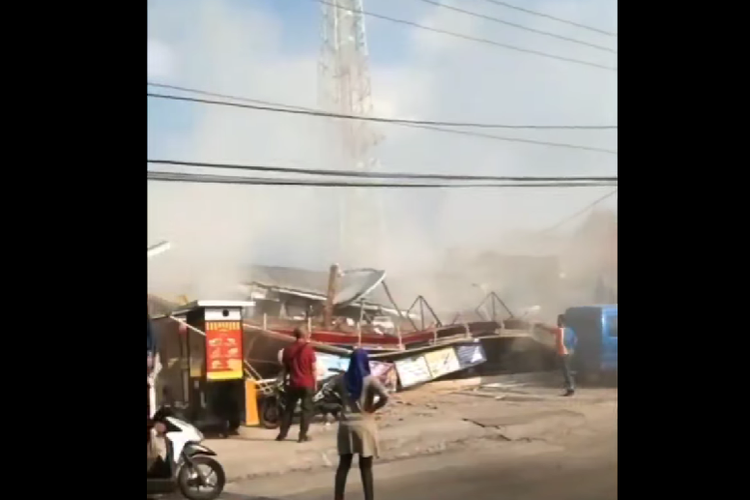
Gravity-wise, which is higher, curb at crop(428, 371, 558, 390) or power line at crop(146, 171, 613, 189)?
power line at crop(146, 171, 613, 189)

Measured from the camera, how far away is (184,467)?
5.85ft

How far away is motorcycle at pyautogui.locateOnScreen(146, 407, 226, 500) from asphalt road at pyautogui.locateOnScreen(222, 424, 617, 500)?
5cm

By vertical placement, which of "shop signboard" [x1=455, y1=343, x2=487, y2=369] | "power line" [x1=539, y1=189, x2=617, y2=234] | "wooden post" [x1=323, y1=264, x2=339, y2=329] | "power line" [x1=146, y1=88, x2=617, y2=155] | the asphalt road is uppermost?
"power line" [x1=146, y1=88, x2=617, y2=155]

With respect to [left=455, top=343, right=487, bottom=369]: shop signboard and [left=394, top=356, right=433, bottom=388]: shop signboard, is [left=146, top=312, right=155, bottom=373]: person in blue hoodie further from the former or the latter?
[left=455, top=343, right=487, bottom=369]: shop signboard

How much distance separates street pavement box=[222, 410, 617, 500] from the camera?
183 cm

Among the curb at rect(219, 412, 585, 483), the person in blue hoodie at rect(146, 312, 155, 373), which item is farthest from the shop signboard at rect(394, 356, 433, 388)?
the person in blue hoodie at rect(146, 312, 155, 373)

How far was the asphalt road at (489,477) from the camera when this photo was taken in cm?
183

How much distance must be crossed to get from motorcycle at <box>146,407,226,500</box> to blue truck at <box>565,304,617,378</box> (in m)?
0.94

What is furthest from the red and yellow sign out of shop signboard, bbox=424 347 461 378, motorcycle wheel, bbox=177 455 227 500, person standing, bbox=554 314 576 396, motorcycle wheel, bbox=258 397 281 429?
person standing, bbox=554 314 576 396

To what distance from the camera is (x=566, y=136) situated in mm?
1965

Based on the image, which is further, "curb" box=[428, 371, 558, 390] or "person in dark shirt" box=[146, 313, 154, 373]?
A: "curb" box=[428, 371, 558, 390]

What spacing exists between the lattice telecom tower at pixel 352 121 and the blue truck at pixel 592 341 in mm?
533
